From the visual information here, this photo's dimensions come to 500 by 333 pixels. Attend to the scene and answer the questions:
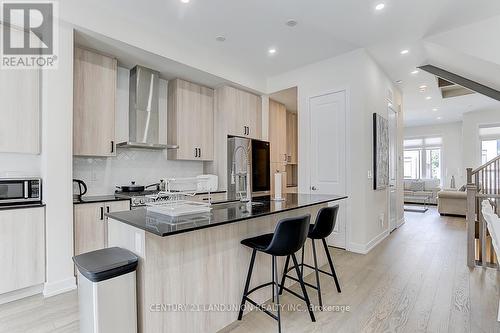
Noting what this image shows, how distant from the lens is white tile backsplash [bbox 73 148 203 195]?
355 cm

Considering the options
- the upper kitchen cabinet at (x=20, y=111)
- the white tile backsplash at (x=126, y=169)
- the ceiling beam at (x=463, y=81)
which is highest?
the ceiling beam at (x=463, y=81)

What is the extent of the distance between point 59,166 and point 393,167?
571 cm

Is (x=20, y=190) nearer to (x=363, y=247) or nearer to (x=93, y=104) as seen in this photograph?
(x=93, y=104)

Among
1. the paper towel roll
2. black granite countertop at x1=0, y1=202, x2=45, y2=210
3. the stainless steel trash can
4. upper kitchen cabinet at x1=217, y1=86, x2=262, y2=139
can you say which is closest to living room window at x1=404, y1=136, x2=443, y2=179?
upper kitchen cabinet at x1=217, y1=86, x2=262, y2=139

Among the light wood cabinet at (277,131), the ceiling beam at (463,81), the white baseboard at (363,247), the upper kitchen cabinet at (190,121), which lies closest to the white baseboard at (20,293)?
the upper kitchen cabinet at (190,121)

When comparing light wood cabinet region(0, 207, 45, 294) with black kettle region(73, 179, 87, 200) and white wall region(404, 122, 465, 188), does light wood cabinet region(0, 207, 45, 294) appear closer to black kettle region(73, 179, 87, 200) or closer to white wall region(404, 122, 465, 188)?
black kettle region(73, 179, 87, 200)

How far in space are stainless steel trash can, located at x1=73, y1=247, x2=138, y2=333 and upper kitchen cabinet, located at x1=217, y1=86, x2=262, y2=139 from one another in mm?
3353

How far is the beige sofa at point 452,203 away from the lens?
6.67m

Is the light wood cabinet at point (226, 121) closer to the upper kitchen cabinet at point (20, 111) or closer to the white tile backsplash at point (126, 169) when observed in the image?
the white tile backsplash at point (126, 169)

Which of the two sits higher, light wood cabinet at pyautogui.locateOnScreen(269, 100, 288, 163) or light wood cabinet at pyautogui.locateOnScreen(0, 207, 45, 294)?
light wood cabinet at pyautogui.locateOnScreen(269, 100, 288, 163)

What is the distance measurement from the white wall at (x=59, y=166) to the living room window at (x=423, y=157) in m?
11.7

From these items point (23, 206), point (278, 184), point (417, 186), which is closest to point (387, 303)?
point (278, 184)

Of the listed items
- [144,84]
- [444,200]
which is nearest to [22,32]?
[144,84]

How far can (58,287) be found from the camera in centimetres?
267
